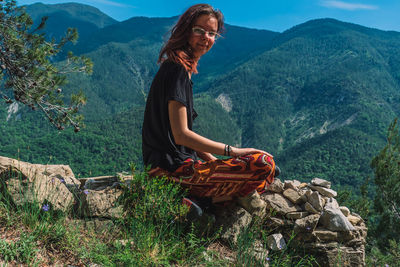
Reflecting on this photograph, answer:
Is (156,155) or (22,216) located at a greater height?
(156,155)

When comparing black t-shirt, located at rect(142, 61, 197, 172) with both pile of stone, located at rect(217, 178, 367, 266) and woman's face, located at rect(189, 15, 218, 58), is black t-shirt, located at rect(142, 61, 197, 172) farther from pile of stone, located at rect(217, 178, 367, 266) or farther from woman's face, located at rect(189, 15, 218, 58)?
pile of stone, located at rect(217, 178, 367, 266)

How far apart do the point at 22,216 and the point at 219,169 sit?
1.67 metres

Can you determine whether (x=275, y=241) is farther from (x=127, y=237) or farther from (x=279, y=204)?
(x=127, y=237)

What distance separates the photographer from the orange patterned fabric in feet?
9.36

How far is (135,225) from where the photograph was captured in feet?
8.45

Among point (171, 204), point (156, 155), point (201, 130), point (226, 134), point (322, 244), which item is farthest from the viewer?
point (226, 134)

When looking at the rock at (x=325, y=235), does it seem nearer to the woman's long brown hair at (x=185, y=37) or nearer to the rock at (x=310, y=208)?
the rock at (x=310, y=208)

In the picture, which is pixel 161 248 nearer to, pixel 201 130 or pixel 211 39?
pixel 211 39

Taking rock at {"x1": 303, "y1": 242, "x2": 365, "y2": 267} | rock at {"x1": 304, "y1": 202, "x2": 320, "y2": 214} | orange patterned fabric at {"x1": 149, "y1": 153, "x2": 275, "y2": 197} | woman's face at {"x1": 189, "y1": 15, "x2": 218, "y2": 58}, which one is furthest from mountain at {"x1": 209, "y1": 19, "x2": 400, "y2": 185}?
woman's face at {"x1": 189, "y1": 15, "x2": 218, "y2": 58}

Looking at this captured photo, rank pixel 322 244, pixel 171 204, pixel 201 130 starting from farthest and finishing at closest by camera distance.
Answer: pixel 201 130 < pixel 322 244 < pixel 171 204

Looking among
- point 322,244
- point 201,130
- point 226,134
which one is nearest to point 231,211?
point 322,244

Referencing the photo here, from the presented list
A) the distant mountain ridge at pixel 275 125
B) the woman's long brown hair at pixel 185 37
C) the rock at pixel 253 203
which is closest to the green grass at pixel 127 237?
the rock at pixel 253 203

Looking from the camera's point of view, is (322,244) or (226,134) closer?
(322,244)

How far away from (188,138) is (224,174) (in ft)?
1.62
